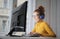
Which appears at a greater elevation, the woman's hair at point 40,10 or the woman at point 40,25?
the woman's hair at point 40,10

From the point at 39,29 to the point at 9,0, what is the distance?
66cm

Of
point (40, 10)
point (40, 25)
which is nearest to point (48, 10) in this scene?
point (40, 10)

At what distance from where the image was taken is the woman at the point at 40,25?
6.29ft

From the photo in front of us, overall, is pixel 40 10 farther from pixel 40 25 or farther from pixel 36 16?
pixel 40 25

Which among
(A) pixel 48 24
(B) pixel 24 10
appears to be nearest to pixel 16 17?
(B) pixel 24 10

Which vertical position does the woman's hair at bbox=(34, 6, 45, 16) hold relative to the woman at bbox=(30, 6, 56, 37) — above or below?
above

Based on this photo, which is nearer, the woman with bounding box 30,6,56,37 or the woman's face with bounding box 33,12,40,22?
the woman with bounding box 30,6,56,37

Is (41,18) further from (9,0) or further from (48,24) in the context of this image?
(9,0)

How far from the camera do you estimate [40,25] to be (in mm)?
1961

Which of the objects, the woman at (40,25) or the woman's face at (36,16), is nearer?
the woman at (40,25)

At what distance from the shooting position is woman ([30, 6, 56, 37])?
6.29 feet

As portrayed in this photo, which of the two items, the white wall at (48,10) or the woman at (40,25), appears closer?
the woman at (40,25)

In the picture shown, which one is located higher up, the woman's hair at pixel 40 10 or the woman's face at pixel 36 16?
the woman's hair at pixel 40 10

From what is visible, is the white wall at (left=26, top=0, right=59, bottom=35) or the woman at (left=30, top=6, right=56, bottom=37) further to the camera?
the white wall at (left=26, top=0, right=59, bottom=35)
